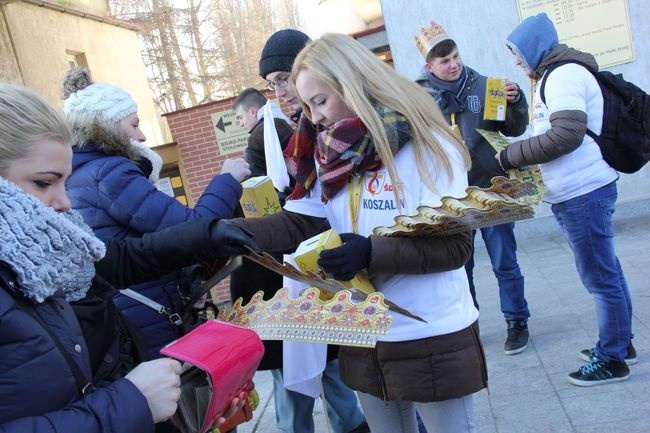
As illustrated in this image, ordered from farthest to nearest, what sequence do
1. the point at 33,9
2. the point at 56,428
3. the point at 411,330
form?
the point at 33,9 < the point at 411,330 < the point at 56,428

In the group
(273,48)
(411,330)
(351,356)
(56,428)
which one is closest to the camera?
(56,428)

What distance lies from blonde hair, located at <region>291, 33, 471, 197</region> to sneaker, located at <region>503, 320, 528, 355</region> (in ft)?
8.65

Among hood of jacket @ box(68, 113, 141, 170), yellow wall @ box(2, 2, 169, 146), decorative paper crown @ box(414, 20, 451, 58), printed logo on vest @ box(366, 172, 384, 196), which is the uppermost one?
yellow wall @ box(2, 2, 169, 146)

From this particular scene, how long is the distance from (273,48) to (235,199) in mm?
1098

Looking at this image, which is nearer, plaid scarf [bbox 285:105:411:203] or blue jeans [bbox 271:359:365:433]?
plaid scarf [bbox 285:105:411:203]

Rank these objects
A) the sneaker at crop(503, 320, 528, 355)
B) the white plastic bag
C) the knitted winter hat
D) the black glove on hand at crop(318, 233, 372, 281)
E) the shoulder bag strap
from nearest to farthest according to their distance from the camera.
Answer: the shoulder bag strap
the black glove on hand at crop(318, 233, 372, 281)
the knitted winter hat
the white plastic bag
the sneaker at crop(503, 320, 528, 355)

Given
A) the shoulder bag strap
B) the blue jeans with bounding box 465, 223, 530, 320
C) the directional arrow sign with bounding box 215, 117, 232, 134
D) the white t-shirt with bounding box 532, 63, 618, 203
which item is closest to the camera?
the shoulder bag strap

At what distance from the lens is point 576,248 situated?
341cm

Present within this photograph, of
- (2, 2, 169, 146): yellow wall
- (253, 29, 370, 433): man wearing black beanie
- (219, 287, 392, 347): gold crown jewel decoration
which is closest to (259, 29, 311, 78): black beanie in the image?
(253, 29, 370, 433): man wearing black beanie

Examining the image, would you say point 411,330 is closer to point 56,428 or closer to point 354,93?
point 354,93

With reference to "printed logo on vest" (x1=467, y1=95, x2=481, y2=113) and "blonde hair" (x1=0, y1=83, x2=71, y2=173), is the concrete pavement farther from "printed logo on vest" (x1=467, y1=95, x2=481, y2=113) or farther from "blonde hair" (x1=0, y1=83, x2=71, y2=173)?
"blonde hair" (x1=0, y1=83, x2=71, y2=173)

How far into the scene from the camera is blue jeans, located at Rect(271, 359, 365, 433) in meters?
3.24

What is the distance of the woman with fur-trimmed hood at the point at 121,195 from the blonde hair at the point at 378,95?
0.74 metres

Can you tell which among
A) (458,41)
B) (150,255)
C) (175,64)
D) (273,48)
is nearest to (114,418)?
(150,255)
